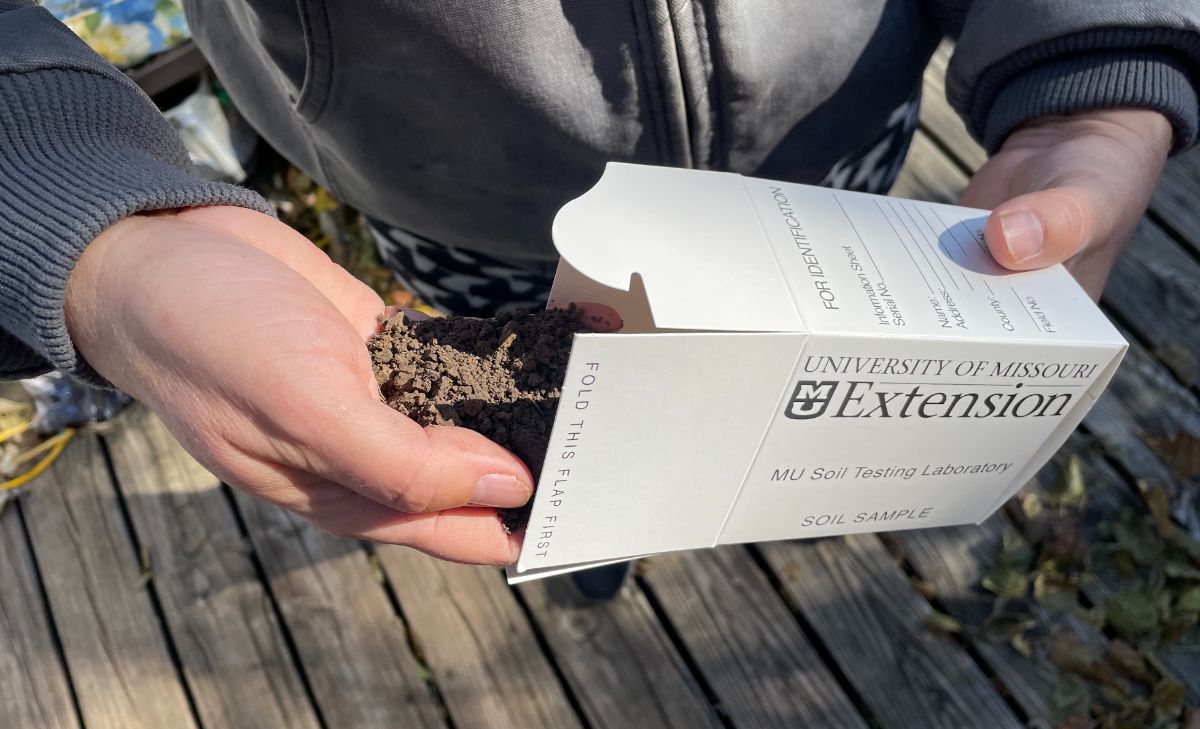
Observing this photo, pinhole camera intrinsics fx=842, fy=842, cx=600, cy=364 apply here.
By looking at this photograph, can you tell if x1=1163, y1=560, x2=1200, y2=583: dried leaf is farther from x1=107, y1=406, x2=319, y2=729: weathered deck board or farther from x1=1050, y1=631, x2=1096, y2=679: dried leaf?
x1=107, y1=406, x2=319, y2=729: weathered deck board

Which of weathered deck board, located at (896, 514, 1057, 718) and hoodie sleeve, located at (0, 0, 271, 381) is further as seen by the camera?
weathered deck board, located at (896, 514, 1057, 718)

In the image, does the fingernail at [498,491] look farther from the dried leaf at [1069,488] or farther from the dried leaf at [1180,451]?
the dried leaf at [1180,451]

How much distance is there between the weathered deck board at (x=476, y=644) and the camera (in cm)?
132

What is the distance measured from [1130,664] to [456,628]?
106 centimetres

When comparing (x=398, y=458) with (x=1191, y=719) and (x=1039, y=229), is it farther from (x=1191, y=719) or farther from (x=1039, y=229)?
(x=1191, y=719)

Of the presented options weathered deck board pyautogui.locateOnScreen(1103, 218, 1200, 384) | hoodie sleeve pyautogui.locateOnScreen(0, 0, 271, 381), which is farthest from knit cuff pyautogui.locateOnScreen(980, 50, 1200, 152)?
weathered deck board pyautogui.locateOnScreen(1103, 218, 1200, 384)

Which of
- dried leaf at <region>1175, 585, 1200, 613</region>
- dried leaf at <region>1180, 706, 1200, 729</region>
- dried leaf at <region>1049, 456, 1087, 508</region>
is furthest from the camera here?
dried leaf at <region>1049, 456, 1087, 508</region>

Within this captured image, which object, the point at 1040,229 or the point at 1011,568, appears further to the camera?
the point at 1011,568

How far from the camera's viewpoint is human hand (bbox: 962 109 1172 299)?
67 cm

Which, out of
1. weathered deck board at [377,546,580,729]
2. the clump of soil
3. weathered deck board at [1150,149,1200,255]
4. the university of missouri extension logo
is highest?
the university of missouri extension logo

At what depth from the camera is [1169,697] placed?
4.19 ft

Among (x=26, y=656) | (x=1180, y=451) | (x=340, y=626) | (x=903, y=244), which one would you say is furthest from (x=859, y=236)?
(x=26, y=656)

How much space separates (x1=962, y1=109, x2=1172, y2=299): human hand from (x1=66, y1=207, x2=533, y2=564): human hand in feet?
1.48

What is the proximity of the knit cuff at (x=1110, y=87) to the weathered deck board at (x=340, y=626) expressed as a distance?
3.82 feet
